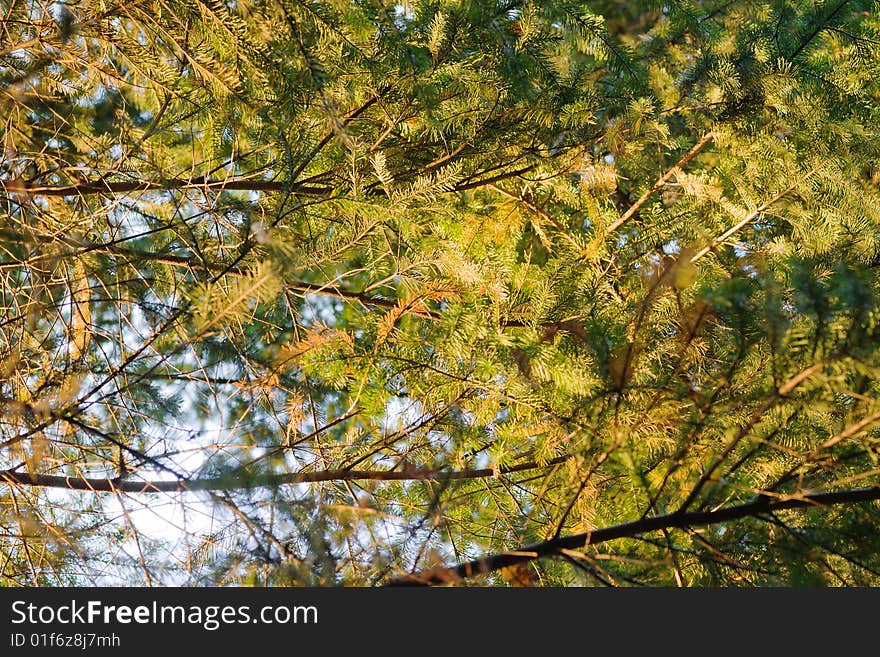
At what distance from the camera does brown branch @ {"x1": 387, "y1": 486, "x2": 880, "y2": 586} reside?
1.69 meters

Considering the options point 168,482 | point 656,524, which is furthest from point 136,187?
point 656,524

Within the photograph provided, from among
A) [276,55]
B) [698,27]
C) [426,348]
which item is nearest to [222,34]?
[276,55]

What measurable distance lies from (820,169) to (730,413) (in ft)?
4.51

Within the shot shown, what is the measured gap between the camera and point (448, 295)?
2.50 meters

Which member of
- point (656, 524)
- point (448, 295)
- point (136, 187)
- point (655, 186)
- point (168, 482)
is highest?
point (136, 187)

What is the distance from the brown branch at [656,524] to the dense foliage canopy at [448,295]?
0.6 inches

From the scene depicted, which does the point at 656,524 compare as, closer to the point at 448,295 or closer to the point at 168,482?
the point at 448,295

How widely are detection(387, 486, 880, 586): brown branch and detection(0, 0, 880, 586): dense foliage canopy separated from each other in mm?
15

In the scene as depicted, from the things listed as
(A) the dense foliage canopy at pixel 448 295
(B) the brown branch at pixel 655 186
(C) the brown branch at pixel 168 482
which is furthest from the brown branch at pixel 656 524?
(B) the brown branch at pixel 655 186

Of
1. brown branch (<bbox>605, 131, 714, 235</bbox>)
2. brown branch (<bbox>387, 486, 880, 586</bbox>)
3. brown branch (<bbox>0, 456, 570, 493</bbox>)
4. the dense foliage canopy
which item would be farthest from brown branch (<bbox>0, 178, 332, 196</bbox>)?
brown branch (<bbox>387, 486, 880, 586</bbox>)

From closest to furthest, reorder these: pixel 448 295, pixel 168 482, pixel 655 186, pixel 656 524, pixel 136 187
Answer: pixel 656 524 → pixel 168 482 → pixel 448 295 → pixel 136 187 → pixel 655 186

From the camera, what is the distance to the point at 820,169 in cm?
275

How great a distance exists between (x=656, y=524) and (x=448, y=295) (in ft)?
3.57

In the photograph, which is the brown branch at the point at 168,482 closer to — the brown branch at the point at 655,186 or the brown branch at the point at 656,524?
the brown branch at the point at 656,524
